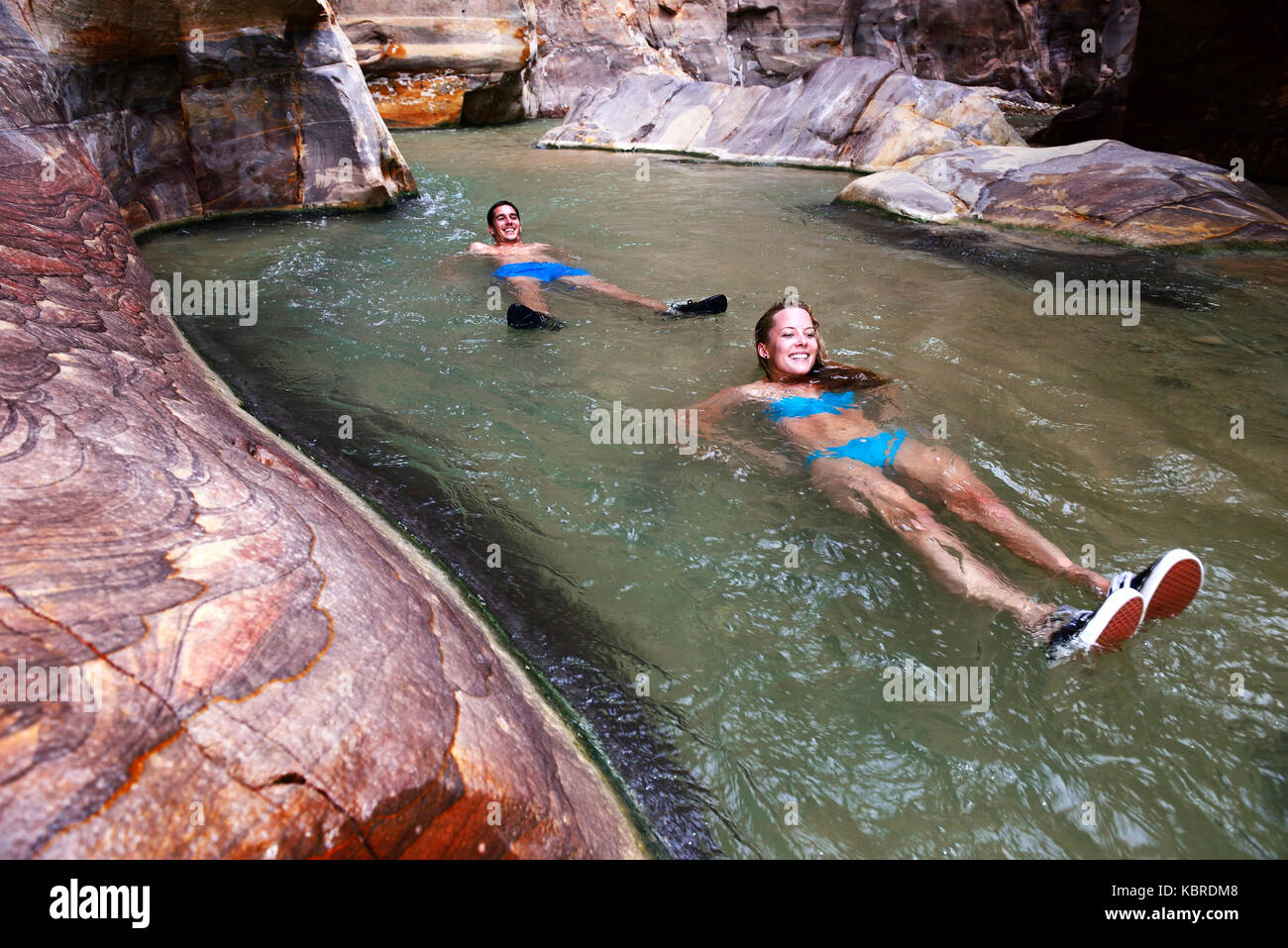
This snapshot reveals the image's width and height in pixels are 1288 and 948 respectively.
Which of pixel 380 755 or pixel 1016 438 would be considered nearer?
pixel 380 755

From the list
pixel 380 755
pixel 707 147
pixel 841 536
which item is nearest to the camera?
pixel 380 755

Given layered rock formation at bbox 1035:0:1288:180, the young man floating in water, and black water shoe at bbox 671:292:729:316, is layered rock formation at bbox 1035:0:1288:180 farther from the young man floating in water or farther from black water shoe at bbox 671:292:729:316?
the young man floating in water

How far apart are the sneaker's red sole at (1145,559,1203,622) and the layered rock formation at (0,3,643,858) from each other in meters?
1.76

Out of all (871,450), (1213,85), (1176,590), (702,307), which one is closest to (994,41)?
(1213,85)

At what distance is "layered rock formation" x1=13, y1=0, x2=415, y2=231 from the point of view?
7.06 meters

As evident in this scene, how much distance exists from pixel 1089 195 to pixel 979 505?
233 inches

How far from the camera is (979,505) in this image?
123 inches

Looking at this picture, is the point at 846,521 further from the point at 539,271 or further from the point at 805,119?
the point at 805,119

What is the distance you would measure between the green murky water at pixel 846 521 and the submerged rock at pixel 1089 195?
0.52 metres

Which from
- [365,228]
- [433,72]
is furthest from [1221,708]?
[433,72]

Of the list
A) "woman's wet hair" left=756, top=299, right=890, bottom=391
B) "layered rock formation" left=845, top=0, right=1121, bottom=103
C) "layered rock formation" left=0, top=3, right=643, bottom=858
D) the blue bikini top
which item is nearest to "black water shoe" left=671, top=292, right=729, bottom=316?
"woman's wet hair" left=756, top=299, right=890, bottom=391

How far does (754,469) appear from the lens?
364 centimetres

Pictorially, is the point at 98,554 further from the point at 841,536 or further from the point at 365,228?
the point at 365,228

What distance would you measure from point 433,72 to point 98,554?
56.9ft
